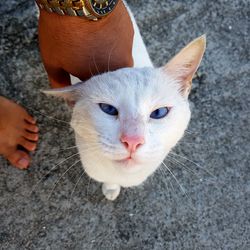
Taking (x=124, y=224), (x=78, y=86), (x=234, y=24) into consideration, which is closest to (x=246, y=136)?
(x=234, y=24)

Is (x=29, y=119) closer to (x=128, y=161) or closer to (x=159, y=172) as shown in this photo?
(x=159, y=172)

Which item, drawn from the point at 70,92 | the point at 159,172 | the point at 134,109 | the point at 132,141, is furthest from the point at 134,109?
the point at 159,172

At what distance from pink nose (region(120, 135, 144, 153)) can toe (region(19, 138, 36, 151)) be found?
2.57 ft

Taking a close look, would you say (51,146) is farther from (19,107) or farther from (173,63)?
(173,63)

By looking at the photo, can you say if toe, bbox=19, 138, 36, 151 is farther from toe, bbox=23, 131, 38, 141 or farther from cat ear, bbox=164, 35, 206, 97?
cat ear, bbox=164, 35, 206, 97

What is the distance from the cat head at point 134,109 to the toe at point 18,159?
566mm

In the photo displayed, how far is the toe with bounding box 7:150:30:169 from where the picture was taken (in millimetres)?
1706

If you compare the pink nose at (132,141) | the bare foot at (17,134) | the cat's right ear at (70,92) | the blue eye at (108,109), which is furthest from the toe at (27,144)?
the pink nose at (132,141)

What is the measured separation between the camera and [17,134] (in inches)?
68.1

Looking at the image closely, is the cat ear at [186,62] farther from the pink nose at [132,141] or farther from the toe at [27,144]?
the toe at [27,144]

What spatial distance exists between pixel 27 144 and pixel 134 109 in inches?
30.3

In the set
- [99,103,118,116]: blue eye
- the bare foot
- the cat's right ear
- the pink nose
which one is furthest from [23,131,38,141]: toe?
the pink nose

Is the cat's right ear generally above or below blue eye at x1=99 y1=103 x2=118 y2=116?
above

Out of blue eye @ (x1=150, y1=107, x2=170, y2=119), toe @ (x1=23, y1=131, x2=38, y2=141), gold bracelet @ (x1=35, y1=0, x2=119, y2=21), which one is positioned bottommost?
toe @ (x1=23, y1=131, x2=38, y2=141)
